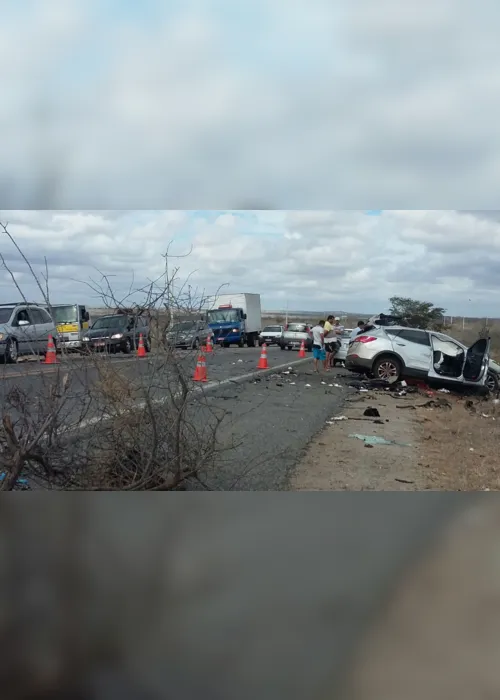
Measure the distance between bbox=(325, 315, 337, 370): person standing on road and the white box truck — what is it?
13.4 inches

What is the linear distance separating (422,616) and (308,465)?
82 cm

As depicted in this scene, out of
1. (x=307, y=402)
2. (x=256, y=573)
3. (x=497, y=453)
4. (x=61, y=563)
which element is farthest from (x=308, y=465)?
(x=61, y=563)

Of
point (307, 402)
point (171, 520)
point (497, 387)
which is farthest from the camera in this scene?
point (307, 402)

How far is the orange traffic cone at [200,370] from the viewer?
2.80m

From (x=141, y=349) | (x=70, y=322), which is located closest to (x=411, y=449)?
(x=141, y=349)

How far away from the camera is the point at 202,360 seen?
280cm

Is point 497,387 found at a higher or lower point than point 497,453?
higher

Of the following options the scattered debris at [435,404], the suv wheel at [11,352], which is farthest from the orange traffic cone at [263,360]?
the suv wheel at [11,352]

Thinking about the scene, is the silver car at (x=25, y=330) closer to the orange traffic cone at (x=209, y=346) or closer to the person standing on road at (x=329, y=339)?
the orange traffic cone at (x=209, y=346)

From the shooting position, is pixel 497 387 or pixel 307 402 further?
pixel 307 402

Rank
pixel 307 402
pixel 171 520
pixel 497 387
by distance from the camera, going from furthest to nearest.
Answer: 1. pixel 307 402
2. pixel 497 387
3. pixel 171 520

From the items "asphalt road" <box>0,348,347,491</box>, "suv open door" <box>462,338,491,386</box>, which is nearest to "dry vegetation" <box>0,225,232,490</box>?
"asphalt road" <box>0,348,347,491</box>

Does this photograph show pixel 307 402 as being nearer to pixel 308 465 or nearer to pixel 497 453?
pixel 308 465

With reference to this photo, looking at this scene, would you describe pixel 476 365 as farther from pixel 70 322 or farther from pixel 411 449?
pixel 70 322
